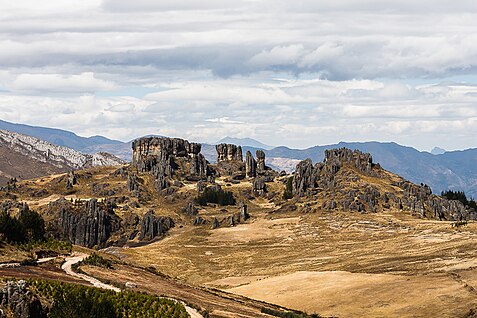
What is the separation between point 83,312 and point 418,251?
280 ft

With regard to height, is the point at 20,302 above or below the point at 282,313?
above

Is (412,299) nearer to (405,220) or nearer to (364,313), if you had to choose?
(364,313)

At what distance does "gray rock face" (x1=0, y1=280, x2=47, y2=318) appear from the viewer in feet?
167

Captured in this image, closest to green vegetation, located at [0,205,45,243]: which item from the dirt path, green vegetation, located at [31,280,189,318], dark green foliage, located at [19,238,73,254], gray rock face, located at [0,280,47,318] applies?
dark green foliage, located at [19,238,73,254]

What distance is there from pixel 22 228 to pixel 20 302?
50885 mm

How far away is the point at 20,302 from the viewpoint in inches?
2015

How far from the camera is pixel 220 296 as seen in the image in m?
82.9

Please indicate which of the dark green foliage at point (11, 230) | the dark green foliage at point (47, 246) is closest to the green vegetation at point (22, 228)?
the dark green foliage at point (11, 230)

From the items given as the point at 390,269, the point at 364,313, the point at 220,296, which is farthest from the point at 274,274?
the point at 364,313

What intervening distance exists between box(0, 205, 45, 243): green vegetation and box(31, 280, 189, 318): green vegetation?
116 ft

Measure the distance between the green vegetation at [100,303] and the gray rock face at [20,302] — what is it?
158cm

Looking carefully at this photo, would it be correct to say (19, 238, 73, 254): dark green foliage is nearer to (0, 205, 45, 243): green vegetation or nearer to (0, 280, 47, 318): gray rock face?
(0, 205, 45, 243): green vegetation

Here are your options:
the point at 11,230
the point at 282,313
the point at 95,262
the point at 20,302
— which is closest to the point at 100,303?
the point at 20,302

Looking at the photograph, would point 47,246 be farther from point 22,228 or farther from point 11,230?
point 11,230
